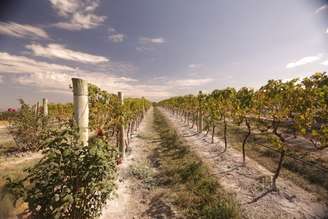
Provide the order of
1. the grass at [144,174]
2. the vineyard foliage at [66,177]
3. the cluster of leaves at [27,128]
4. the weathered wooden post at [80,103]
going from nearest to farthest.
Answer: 1. the vineyard foliage at [66,177]
2. the weathered wooden post at [80,103]
3. the grass at [144,174]
4. the cluster of leaves at [27,128]

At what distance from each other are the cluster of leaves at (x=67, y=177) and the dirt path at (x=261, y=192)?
12.2ft

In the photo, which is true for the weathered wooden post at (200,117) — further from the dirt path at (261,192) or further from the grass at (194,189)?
the dirt path at (261,192)

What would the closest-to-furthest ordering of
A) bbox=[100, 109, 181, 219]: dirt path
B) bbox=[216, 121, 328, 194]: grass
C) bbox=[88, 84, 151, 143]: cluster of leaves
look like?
bbox=[100, 109, 181, 219]: dirt path → bbox=[88, 84, 151, 143]: cluster of leaves → bbox=[216, 121, 328, 194]: grass

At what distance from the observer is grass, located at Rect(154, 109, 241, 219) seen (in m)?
5.16

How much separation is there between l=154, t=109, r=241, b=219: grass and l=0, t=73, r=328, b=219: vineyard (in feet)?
0.09

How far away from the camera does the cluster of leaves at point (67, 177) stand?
3.05 metres

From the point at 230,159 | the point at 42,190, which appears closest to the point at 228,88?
the point at 230,159

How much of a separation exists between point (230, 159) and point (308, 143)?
22.6 feet

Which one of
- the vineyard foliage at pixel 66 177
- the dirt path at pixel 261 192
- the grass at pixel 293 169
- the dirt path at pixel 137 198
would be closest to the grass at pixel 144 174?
the dirt path at pixel 137 198

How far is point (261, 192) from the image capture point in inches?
241

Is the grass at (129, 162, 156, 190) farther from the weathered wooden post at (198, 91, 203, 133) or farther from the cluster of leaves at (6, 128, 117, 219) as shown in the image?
the weathered wooden post at (198, 91, 203, 133)

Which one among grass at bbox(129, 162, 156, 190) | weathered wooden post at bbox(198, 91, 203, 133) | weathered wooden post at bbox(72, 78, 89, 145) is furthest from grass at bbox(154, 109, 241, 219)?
weathered wooden post at bbox(198, 91, 203, 133)

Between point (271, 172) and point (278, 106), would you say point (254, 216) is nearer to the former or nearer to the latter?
point (271, 172)

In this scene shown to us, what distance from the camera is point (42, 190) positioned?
3.07 m
